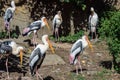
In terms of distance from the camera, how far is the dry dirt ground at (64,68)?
1291cm

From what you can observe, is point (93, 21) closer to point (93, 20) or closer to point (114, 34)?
point (93, 20)

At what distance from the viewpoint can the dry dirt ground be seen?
1291 cm

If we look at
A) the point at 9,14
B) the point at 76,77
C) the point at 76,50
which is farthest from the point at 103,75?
the point at 9,14

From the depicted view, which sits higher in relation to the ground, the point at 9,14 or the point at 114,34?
the point at 9,14

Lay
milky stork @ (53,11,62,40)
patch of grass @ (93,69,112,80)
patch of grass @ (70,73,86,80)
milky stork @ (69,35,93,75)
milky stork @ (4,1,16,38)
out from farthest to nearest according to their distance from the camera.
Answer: milky stork @ (53,11,62,40) → milky stork @ (4,1,16,38) → milky stork @ (69,35,93,75) → patch of grass @ (93,69,112,80) → patch of grass @ (70,73,86,80)

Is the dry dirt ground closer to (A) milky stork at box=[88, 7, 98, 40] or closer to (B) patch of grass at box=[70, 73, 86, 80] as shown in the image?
(B) patch of grass at box=[70, 73, 86, 80]

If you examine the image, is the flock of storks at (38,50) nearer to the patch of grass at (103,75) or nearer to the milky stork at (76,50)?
the milky stork at (76,50)

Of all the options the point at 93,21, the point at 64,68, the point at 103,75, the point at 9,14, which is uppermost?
the point at 9,14

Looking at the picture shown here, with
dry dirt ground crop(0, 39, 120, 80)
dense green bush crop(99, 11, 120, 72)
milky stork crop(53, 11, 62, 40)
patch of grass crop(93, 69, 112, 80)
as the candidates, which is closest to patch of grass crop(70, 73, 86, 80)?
dry dirt ground crop(0, 39, 120, 80)

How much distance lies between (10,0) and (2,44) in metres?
7.02

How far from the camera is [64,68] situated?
45.4 ft

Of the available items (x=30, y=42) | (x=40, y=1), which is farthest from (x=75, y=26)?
(x=30, y=42)

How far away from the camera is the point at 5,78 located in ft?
41.2

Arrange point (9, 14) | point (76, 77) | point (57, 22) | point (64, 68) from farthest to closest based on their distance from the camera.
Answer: point (57, 22)
point (9, 14)
point (64, 68)
point (76, 77)
